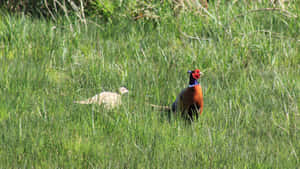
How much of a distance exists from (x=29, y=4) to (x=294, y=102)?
150 inches

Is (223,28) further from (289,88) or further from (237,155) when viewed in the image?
(237,155)

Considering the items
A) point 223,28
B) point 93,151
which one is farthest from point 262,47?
point 93,151

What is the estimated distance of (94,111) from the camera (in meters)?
3.57

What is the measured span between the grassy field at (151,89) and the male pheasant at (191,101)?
101mm

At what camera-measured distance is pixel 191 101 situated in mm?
3551

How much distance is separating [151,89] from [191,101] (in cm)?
59

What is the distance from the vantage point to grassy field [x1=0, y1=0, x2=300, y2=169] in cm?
309

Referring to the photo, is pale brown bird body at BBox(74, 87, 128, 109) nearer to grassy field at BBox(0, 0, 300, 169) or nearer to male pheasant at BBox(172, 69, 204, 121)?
grassy field at BBox(0, 0, 300, 169)

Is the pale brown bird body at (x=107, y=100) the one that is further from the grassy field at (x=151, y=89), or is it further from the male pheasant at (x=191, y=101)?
the male pheasant at (x=191, y=101)

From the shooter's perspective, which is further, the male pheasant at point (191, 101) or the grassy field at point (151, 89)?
the male pheasant at point (191, 101)

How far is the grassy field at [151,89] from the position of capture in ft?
10.2

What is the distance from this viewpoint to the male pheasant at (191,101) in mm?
3559

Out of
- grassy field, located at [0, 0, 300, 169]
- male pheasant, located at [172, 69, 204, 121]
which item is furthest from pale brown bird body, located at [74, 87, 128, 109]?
male pheasant, located at [172, 69, 204, 121]

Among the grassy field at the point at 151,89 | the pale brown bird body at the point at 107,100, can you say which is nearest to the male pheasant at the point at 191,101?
the grassy field at the point at 151,89
